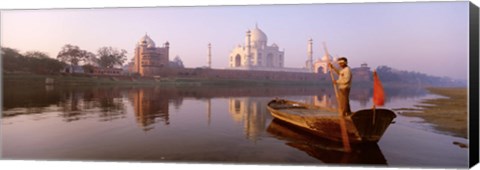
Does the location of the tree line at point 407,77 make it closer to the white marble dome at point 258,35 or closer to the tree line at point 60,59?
the white marble dome at point 258,35

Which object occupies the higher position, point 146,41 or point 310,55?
point 146,41

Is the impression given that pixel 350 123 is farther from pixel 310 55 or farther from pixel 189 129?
pixel 189 129

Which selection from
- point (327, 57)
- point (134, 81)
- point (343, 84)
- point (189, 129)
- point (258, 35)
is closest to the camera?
point (343, 84)

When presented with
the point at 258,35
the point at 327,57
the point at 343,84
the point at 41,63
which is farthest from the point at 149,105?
the point at 343,84

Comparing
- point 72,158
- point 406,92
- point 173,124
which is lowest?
point 72,158

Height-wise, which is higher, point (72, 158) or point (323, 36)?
point (323, 36)

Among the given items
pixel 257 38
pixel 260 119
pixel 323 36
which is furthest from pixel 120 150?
pixel 323 36

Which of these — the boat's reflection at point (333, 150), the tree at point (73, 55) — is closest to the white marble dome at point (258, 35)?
the boat's reflection at point (333, 150)

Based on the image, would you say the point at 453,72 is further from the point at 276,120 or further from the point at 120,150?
the point at 120,150

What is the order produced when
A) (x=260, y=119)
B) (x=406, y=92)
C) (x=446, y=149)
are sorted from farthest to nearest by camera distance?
1. (x=260, y=119)
2. (x=406, y=92)
3. (x=446, y=149)
